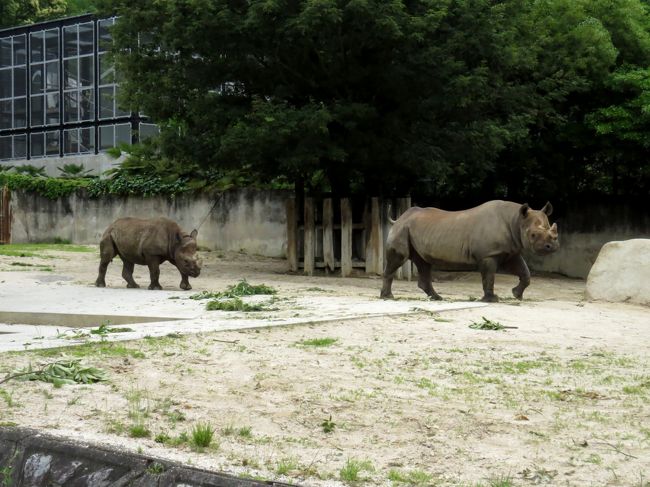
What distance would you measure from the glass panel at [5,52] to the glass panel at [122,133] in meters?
6.67

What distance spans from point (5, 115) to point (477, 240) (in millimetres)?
32282

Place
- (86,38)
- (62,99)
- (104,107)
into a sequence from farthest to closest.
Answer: (62,99) → (86,38) → (104,107)

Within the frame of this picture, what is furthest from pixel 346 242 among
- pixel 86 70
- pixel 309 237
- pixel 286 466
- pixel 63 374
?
pixel 86 70

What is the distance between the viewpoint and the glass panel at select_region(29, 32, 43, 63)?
4125 cm

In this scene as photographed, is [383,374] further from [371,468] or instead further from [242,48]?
[242,48]

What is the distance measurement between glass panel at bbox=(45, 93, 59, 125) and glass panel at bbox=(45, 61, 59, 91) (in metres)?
0.31

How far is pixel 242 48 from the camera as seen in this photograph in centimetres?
2023

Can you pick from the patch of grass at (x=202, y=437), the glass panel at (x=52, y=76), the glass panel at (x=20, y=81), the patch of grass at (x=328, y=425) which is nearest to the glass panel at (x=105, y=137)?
the glass panel at (x=52, y=76)

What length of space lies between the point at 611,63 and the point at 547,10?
1851 millimetres

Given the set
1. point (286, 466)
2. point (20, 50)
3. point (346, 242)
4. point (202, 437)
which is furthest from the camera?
point (20, 50)

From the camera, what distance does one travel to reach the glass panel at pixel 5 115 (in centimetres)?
4288

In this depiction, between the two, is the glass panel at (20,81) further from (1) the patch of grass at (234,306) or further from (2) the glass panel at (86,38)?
(1) the patch of grass at (234,306)

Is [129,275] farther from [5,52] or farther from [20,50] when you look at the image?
[5,52]

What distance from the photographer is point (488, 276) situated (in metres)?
14.8
